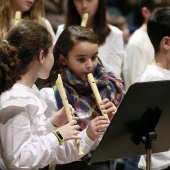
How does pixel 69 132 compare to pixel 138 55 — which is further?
pixel 138 55

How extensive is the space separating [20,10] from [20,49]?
4.13ft

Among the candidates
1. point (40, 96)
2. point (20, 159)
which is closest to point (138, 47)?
point (40, 96)

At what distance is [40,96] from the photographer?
2.33 meters

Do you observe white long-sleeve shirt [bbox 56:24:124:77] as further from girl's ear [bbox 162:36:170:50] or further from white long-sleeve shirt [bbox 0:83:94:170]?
white long-sleeve shirt [bbox 0:83:94:170]

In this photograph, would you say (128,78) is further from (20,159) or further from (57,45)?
(20,159)

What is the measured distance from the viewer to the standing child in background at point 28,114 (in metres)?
2.09

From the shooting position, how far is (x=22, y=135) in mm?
2092

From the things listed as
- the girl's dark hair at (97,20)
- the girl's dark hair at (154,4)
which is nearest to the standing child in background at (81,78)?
the girl's dark hair at (97,20)

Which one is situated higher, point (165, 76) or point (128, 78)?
point (165, 76)

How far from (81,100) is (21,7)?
3.71ft

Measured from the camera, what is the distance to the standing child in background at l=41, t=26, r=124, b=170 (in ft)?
8.12

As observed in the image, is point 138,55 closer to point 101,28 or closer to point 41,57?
point 101,28

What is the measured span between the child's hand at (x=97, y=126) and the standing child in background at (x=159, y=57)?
1.49 feet

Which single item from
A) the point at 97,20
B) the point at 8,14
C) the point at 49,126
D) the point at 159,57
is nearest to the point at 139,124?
the point at 49,126
